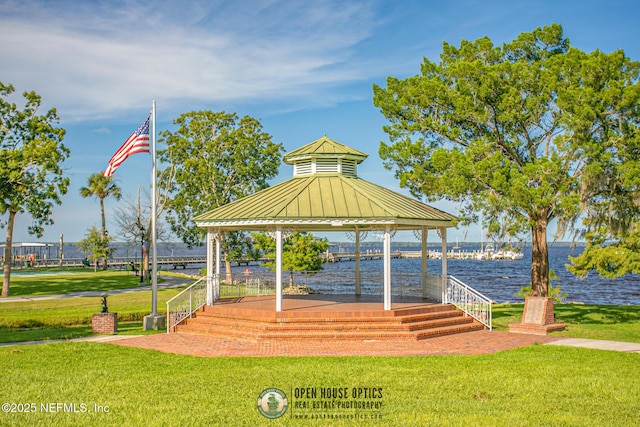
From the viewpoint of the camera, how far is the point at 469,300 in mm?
18609

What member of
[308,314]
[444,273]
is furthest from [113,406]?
[444,273]

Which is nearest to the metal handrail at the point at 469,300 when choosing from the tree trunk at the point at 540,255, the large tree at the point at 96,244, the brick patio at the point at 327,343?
the brick patio at the point at 327,343

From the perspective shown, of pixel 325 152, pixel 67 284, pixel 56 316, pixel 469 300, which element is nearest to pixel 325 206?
pixel 325 152

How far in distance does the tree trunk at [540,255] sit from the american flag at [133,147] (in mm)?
12614

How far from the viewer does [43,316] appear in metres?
22.4

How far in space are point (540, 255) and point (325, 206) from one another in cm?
755

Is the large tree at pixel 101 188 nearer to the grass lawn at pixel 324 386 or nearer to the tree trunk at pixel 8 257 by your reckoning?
the tree trunk at pixel 8 257

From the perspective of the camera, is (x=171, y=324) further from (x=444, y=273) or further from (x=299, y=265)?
(x=299, y=265)

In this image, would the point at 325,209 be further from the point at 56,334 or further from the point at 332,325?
the point at 56,334

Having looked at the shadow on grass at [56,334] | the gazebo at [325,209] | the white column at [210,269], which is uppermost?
the gazebo at [325,209]

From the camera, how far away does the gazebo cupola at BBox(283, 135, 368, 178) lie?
68.0 feet

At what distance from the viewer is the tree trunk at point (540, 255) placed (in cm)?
1978

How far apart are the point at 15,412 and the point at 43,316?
15.0 metres

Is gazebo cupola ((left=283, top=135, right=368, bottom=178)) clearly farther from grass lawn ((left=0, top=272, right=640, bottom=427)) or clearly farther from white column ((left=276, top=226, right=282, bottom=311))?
grass lawn ((left=0, top=272, right=640, bottom=427))
